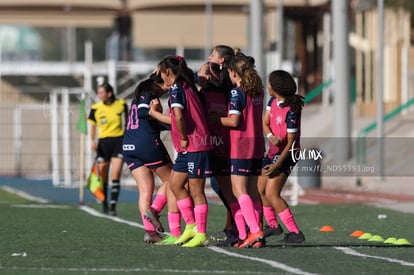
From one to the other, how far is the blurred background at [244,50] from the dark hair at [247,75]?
8.03m

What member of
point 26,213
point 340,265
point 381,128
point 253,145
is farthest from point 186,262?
point 381,128

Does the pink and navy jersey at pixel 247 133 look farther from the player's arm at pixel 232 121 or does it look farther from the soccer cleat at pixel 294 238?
the soccer cleat at pixel 294 238

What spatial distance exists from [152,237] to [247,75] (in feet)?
6.90

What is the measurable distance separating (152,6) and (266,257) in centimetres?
5569

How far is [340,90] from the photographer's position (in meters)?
36.2

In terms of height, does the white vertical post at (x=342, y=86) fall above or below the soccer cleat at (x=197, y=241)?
above

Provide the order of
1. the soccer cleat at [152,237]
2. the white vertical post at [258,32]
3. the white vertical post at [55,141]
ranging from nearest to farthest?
1. the soccer cleat at [152,237]
2. the white vertical post at [55,141]
3. the white vertical post at [258,32]

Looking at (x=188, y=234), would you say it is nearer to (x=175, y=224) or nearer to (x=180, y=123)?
(x=175, y=224)

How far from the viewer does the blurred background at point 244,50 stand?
114ft

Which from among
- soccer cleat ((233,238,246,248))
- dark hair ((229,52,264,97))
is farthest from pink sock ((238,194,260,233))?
dark hair ((229,52,264,97))

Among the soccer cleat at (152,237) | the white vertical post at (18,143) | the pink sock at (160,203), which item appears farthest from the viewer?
the white vertical post at (18,143)

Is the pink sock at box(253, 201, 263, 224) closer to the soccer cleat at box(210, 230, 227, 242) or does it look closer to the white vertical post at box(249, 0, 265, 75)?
the soccer cleat at box(210, 230, 227, 242)

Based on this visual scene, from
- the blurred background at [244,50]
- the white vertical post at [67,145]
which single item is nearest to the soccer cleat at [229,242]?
the blurred background at [244,50]

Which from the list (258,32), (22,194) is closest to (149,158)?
(22,194)
